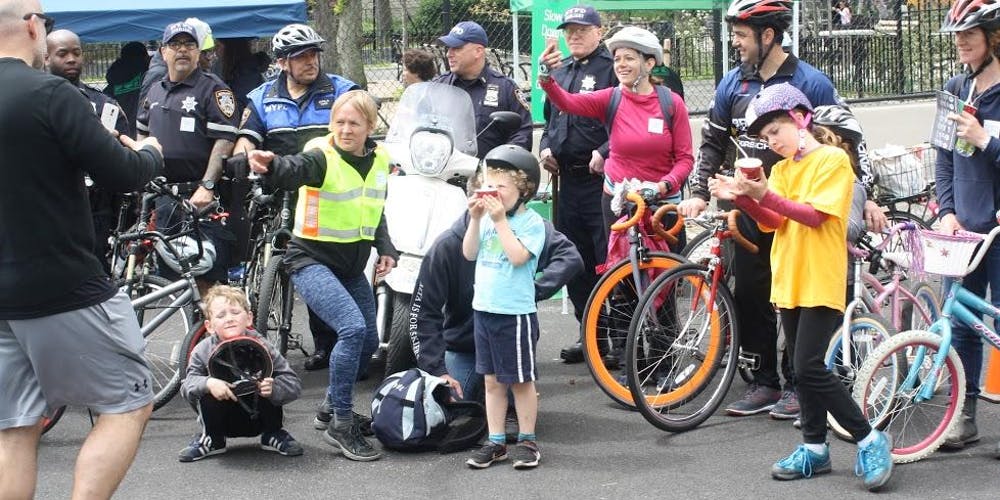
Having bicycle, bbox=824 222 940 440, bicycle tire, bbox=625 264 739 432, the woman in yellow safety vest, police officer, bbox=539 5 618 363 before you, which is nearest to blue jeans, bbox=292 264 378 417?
the woman in yellow safety vest

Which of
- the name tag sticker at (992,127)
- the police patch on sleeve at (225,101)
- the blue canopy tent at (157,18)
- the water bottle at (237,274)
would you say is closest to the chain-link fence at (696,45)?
the blue canopy tent at (157,18)

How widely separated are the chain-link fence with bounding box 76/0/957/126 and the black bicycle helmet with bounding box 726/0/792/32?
590cm

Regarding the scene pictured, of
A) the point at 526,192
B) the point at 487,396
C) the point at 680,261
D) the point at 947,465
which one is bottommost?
the point at 947,465

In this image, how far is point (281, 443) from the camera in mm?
6168

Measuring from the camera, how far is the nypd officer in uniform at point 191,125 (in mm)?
7680

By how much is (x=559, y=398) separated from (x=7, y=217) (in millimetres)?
3552

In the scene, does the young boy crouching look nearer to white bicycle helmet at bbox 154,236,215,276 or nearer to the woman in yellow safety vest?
the woman in yellow safety vest

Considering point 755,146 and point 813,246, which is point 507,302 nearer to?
point 813,246

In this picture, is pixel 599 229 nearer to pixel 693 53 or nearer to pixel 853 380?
pixel 853 380

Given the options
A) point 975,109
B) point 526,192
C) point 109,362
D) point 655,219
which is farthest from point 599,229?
point 109,362

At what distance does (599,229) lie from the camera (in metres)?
7.84

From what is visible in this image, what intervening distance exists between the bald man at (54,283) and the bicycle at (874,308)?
2944 mm

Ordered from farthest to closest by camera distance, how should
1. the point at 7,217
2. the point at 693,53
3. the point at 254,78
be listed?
the point at 693,53 < the point at 254,78 < the point at 7,217

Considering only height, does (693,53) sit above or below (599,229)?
above
